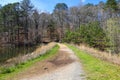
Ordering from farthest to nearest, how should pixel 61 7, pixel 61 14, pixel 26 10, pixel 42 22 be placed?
pixel 61 7
pixel 61 14
pixel 42 22
pixel 26 10

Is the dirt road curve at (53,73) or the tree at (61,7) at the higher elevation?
the tree at (61,7)

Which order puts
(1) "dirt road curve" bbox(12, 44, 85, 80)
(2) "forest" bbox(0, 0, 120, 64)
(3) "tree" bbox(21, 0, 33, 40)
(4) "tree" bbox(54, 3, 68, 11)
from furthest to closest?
1. (4) "tree" bbox(54, 3, 68, 11)
2. (3) "tree" bbox(21, 0, 33, 40)
3. (2) "forest" bbox(0, 0, 120, 64)
4. (1) "dirt road curve" bbox(12, 44, 85, 80)

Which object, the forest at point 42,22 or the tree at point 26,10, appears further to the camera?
the tree at point 26,10

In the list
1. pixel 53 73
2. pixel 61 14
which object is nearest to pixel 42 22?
pixel 61 14

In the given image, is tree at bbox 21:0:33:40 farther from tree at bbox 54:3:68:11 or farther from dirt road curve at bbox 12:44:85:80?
dirt road curve at bbox 12:44:85:80

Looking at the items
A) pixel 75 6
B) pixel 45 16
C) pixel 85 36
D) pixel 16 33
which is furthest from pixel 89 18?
pixel 85 36

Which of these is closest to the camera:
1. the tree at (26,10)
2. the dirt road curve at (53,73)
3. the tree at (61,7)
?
the dirt road curve at (53,73)

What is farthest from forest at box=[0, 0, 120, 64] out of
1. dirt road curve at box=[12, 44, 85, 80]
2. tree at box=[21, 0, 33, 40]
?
dirt road curve at box=[12, 44, 85, 80]

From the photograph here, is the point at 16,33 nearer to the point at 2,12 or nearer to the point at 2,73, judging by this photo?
the point at 2,12

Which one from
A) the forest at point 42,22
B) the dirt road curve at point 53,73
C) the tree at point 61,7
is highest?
the tree at point 61,7

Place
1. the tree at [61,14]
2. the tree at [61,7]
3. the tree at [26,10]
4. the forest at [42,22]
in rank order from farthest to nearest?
the tree at [61,7] < the tree at [61,14] < the tree at [26,10] < the forest at [42,22]

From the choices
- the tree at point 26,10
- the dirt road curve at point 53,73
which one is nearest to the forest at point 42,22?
the tree at point 26,10

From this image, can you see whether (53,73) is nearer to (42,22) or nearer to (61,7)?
(42,22)

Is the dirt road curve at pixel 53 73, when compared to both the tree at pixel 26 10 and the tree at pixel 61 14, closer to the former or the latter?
the tree at pixel 26 10
